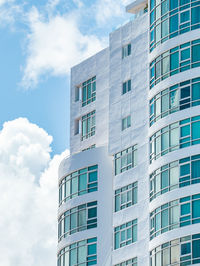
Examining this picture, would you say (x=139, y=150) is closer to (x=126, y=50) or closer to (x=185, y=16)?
(x=126, y=50)

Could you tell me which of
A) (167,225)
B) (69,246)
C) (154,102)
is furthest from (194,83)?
(69,246)

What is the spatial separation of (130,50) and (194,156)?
1137 cm

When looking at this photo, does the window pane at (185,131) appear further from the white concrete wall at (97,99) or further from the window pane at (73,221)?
the window pane at (73,221)

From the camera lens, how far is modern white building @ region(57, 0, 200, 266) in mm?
73875

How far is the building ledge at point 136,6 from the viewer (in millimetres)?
82625

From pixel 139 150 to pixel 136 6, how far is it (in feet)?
34.9

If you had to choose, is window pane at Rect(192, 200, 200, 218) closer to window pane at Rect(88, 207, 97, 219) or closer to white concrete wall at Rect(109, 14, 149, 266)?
white concrete wall at Rect(109, 14, 149, 266)

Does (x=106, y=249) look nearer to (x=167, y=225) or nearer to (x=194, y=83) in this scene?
(x=167, y=225)

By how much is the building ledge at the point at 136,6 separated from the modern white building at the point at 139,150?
7 centimetres

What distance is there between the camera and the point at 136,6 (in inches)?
3270

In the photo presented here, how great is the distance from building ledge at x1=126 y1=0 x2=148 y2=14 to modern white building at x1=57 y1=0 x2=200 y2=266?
0.22 feet

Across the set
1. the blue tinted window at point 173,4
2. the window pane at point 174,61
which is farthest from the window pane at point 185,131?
the blue tinted window at point 173,4

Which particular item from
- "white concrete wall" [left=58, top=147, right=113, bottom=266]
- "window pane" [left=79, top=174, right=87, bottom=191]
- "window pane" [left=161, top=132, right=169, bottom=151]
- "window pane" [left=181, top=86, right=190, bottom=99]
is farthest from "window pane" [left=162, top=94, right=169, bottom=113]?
"window pane" [left=79, top=174, right=87, bottom=191]

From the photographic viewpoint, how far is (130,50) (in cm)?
8194
